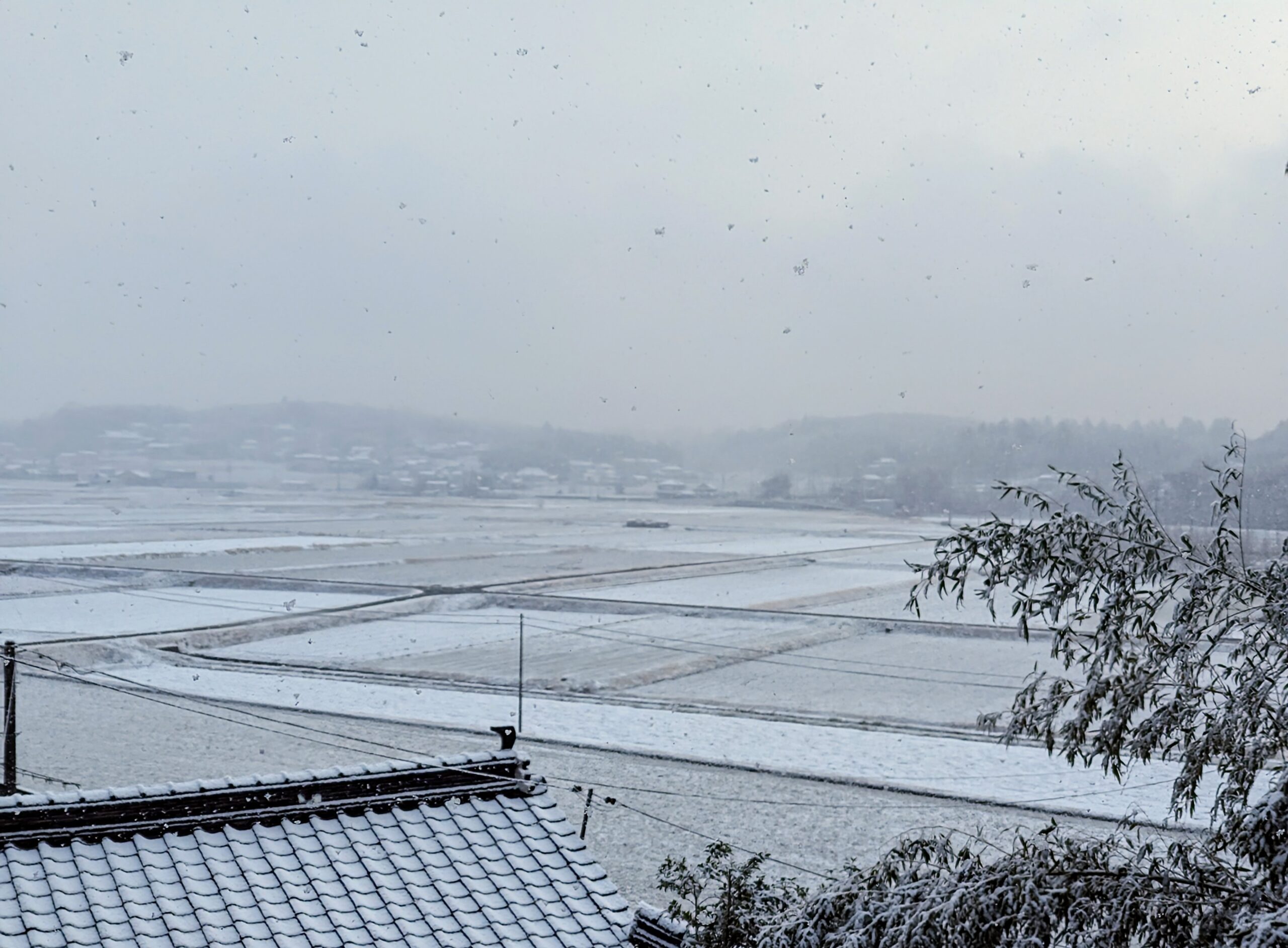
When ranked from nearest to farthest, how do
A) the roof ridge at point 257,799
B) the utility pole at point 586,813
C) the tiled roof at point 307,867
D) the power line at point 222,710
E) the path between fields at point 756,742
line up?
the tiled roof at point 307,867 < the roof ridge at point 257,799 < the utility pole at point 586,813 < the path between fields at point 756,742 < the power line at point 222,710

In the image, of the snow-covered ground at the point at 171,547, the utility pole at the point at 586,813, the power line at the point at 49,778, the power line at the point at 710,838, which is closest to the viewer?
the utility pole at the point at 586,813

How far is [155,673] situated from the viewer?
25078 mm

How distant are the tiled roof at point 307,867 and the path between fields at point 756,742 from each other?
35.3 feet

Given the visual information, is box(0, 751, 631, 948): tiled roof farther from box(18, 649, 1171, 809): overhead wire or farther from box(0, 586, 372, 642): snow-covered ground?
box(0, 586, 372, 642): snow-covered ground

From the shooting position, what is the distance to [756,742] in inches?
766

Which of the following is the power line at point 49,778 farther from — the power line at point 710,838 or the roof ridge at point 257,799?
the roof ridge at point 257,799

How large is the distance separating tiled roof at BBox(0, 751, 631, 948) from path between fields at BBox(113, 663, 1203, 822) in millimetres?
10759

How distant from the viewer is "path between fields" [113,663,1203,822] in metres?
16.7

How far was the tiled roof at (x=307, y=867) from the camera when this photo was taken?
5438 millimetres

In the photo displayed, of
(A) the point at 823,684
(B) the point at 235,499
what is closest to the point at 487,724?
(A) the point at 823,684

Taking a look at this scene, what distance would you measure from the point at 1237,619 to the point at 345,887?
4.31m

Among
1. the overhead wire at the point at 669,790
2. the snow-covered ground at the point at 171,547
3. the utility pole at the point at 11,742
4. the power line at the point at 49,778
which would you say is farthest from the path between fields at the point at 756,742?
the snow-covered ground at the point at 171,547

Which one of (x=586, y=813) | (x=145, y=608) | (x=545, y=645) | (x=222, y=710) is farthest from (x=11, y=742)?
(x=145, y=608)

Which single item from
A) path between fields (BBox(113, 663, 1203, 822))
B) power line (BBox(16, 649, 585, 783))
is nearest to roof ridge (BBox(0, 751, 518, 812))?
power line (BBox(16, 649, 585, 783))
